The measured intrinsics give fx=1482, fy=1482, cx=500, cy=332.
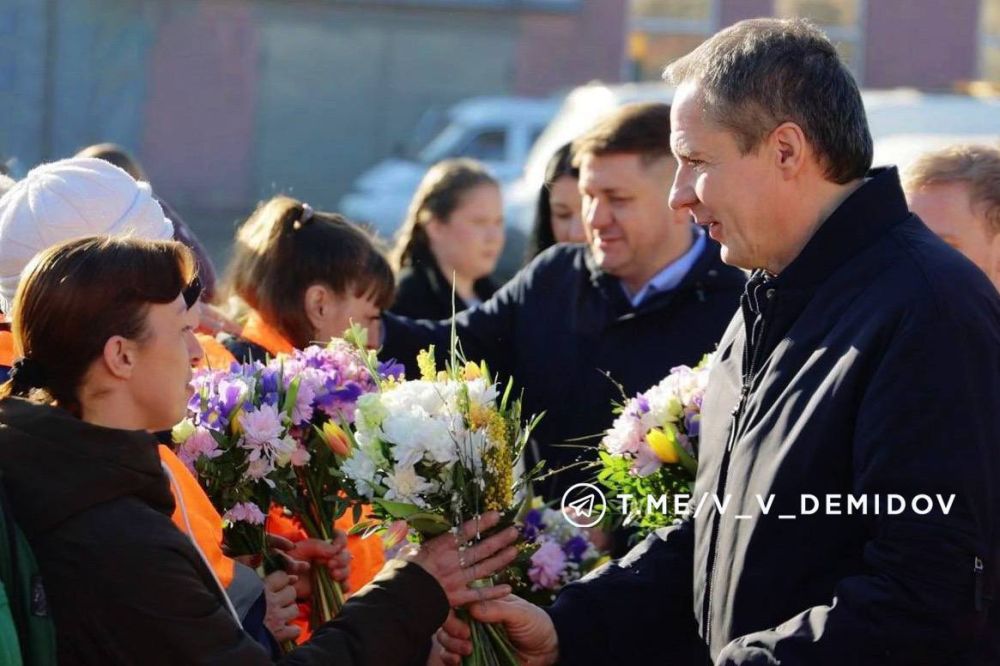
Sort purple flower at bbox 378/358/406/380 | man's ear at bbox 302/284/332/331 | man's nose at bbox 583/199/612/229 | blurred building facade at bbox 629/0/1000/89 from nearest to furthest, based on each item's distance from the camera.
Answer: purple flower at bbox 378/358/406/380 → man's ear at bbox 302/284/332/331 → man's nose at bbox 583/199/612/229 → blurred building facade at bbox 629/0/1000/89

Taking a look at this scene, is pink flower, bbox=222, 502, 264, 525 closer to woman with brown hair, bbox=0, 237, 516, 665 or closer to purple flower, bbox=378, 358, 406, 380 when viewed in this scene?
purple flower, bbox=378, 358, 406, 380

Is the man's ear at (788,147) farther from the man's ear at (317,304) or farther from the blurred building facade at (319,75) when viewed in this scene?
the blurred building facade at (319,75)

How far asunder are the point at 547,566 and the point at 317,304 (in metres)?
1.04

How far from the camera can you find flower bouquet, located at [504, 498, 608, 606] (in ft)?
12.7

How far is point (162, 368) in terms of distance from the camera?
267 cm

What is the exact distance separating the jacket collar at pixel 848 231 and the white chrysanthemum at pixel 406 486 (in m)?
0.83

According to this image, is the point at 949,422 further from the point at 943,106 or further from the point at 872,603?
the point at 943,106

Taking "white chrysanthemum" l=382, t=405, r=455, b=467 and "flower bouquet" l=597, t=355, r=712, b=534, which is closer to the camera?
"white chrysanthemum" l=382, t=405, r=455, b=467

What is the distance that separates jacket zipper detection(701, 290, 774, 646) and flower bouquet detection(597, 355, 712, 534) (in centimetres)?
53

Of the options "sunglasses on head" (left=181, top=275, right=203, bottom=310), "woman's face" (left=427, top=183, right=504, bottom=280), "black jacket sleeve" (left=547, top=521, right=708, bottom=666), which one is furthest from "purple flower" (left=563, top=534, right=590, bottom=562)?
"woman's face" (left=427, top=183, right=504, bottom=280)

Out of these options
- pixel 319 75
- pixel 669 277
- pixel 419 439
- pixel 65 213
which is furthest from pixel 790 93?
pixel 319 75

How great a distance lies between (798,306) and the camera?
2764mm

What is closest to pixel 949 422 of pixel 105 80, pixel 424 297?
pixel 424 297

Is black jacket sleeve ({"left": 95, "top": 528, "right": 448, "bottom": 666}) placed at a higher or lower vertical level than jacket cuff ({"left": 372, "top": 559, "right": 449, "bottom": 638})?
higher
